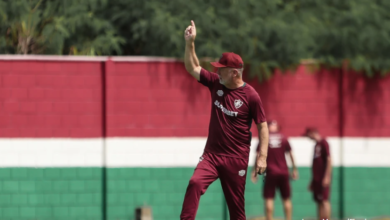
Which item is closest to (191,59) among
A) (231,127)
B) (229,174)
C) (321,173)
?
(231,127)

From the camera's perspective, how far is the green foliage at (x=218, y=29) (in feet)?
34.1

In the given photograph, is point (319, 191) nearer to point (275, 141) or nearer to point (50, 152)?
point (275, 141)

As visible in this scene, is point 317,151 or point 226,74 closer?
point 226,74

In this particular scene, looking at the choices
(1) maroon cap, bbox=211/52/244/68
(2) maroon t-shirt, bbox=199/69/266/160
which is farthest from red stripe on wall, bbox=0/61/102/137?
(1) maroon cap, bbox=211/52/244/68

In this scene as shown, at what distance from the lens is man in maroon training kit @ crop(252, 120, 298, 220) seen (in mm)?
10312

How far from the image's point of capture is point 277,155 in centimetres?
1033

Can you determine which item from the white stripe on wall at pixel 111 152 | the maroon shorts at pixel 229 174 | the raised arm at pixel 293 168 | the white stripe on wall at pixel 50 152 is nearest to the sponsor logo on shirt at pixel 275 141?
the raised arm at pixel 293 168

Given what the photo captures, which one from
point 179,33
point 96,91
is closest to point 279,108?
point 179,33

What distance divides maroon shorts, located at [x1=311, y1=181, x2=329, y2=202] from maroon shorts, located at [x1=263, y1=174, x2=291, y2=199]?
1.46ft

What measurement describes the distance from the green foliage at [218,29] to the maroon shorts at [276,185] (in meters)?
1.58

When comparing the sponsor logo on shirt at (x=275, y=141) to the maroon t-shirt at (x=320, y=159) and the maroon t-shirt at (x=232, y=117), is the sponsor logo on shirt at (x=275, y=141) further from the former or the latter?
the maroon t-shirt at (x=232, y=117)

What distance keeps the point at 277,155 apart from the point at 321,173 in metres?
0.78

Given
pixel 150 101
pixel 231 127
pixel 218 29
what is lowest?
pixel 231 127

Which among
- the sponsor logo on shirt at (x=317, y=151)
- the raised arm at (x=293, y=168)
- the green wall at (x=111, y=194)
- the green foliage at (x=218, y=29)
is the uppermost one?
the green foliage at (x=218, y=29)
